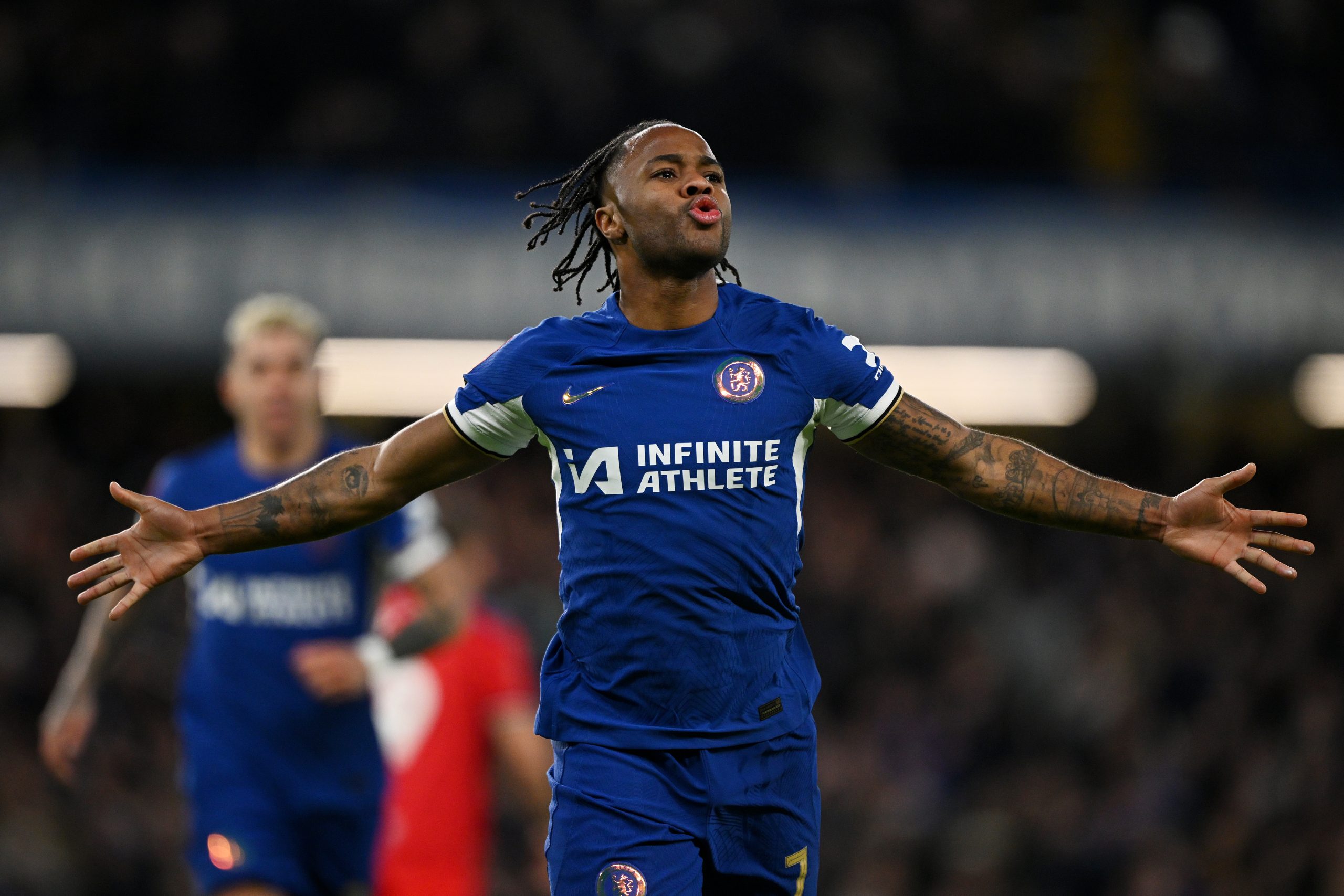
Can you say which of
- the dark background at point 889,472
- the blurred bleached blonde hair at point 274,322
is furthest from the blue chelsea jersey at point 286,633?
the dark background at point 889,472

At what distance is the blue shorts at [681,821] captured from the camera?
3.33m

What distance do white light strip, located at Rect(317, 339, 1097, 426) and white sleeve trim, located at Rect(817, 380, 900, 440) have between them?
769cm

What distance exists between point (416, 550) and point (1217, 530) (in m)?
2.80

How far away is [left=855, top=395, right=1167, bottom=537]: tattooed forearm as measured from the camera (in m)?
3.64

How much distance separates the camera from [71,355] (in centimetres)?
1211

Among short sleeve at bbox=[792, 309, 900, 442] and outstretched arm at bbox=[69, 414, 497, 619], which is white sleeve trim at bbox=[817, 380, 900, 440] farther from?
outstretched arm at bbox=[69, 414, 497, 619]

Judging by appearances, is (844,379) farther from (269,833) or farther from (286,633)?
(269,833)

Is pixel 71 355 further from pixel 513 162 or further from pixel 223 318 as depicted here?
pixel 513 162

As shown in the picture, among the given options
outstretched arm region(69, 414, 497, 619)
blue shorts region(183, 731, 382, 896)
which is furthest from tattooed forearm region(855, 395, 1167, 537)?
blue shorts region(183, 731, 382, 896)

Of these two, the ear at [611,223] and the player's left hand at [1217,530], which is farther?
the ear at [611,223]

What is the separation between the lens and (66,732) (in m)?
5.45

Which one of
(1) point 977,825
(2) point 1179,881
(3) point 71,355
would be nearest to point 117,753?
(3) point 71,355

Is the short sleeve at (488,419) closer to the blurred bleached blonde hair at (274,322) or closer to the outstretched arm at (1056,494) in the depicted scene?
the outstretched arm at (1056,494)

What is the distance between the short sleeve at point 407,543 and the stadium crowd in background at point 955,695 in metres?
4.59
